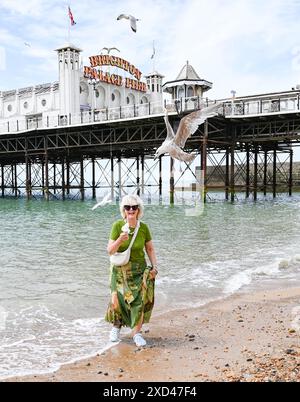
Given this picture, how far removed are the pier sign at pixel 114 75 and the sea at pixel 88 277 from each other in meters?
32.7

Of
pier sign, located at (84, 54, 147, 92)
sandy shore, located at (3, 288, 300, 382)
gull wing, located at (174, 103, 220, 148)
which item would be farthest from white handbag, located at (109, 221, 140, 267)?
pier sign, located at (84, 54, 147, 92)

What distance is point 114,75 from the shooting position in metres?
52.0

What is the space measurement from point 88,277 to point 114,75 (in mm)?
44575

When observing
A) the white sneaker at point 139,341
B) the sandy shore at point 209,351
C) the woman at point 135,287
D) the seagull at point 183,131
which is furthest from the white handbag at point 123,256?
the seagull at point 183,131

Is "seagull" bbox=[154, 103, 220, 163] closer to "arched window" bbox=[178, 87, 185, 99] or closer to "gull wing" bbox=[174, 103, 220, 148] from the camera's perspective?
"gull wing" bbox=[174, 103, 220, 148]

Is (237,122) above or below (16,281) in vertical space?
above

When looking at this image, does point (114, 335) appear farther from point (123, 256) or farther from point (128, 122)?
point (128, 122)

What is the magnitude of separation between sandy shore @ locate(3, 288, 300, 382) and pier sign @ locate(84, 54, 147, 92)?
45.0 m

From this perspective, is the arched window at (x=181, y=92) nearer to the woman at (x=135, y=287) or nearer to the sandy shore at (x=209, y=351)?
the sandy shore at (x=209, y=351)

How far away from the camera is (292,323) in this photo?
21.2 ft

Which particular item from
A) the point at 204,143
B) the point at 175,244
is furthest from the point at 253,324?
A: the point at 204,143

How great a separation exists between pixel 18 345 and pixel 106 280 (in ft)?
13.2

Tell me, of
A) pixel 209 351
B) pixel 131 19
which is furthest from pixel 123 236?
pixel 131 19
